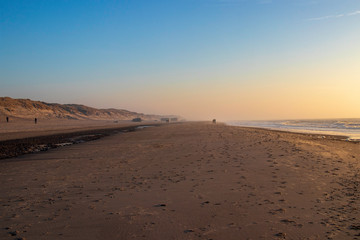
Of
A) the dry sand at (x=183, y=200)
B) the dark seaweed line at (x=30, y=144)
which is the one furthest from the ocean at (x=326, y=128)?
the dark seaweed line at (x=30, y=144)

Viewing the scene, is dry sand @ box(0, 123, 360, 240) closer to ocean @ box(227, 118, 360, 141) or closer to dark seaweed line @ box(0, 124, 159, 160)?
dark seaweed line @ box(0, 124, 159, 160)

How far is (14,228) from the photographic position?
4848 mm

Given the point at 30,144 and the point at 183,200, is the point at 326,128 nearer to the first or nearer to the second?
the point at 30,144

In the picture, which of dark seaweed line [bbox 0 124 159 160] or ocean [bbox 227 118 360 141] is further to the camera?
ocean [bbox 227 118 360 141]

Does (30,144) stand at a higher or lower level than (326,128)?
lower

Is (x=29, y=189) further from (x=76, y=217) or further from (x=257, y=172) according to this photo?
(x=257, y=172)

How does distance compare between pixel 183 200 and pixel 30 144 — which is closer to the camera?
pixel 183 200

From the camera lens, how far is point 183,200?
6438 millimetres

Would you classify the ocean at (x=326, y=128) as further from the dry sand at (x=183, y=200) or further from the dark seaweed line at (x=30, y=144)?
the dark seaweed line at (x=30, y=144)

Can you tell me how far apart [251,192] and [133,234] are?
A: 3.79 m

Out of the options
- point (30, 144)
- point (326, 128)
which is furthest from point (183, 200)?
point (326, 128)

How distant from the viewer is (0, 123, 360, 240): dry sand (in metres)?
4.73

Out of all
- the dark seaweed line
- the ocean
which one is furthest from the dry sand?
the ocean

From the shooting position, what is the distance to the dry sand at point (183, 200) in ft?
15.5
